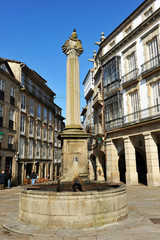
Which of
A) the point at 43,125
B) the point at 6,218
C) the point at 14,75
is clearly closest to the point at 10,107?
the point at 14,75

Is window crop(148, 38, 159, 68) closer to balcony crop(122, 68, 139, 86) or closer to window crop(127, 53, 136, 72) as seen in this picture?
balcony crop(122, 68, 139, 86)

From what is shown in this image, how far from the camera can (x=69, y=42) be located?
35.8 feet

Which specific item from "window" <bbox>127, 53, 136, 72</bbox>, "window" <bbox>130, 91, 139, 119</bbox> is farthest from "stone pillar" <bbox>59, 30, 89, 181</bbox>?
"window" <bbox>127, 53, 136, 72</bbox>

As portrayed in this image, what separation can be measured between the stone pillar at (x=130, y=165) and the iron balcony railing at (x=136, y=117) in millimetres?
1805

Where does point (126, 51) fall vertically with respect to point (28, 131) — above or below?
above

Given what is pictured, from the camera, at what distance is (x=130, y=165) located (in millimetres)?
18297

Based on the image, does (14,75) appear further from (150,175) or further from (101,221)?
(101,221)

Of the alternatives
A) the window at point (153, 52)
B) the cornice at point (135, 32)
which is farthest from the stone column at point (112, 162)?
the cornice at point (135, 32)

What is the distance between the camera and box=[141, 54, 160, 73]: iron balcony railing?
16714 mm

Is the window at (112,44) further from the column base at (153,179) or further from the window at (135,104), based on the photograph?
the column base at (153,179)

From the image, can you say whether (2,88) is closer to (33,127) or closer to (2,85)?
(2,85)

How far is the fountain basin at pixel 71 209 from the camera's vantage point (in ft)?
17.9

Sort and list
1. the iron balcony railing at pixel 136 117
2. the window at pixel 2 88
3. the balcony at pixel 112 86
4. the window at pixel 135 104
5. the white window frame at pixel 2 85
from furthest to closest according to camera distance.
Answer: the white window frame at pixel 2 85 < the window at pixel 2 88 < the balcony at pixel 112 86 < the window at pixel 135 104 < the iron balcony railing at pixel 136 117

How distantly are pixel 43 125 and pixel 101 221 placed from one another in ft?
97.4
